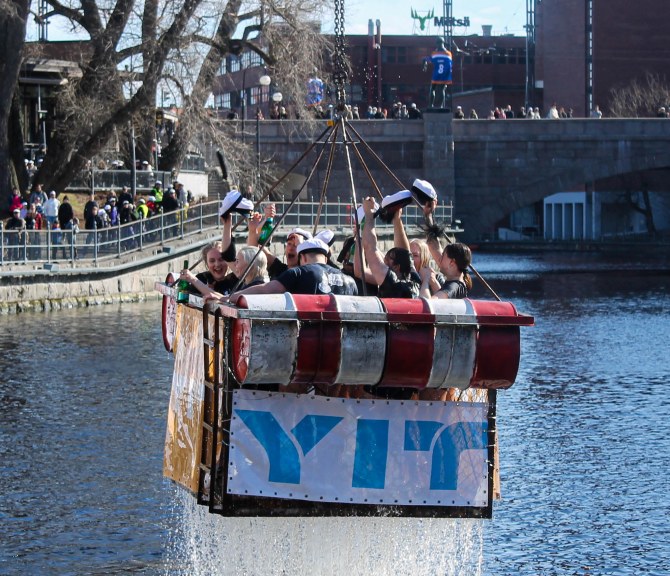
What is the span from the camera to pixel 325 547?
11422 mm

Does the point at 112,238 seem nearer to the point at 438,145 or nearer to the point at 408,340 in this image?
the point at 438,145

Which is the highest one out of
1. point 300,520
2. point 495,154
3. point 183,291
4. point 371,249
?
point 495,154

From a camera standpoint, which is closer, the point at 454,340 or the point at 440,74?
the point at 454,340

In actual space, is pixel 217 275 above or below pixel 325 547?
above

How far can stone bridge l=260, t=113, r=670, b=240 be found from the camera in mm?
57719

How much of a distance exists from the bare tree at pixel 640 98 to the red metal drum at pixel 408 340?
2817 inches

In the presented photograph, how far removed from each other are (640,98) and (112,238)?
52.8 meters

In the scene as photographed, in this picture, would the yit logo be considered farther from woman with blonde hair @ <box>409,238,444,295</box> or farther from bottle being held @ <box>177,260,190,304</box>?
bottle being held @ <box>177,260,190,304</box>

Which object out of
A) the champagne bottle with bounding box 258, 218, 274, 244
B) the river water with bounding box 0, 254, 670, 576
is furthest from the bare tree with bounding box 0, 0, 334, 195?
the champagne bottle with bounding box 258, 218, 274, 244

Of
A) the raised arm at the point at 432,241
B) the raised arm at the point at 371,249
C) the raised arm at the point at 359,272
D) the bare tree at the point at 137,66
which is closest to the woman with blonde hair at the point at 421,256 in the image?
the raised arm at the point at 432,241

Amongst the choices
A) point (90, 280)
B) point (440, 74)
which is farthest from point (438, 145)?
point (90, 280)

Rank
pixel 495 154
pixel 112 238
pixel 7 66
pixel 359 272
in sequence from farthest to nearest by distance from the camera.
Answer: pixel 495 154 < pixel 7 66 < pixel 112 238 < pixel 359 272

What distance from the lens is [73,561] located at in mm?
12867

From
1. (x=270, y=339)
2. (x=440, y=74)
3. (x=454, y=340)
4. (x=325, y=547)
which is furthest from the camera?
(x=440, y=74)
